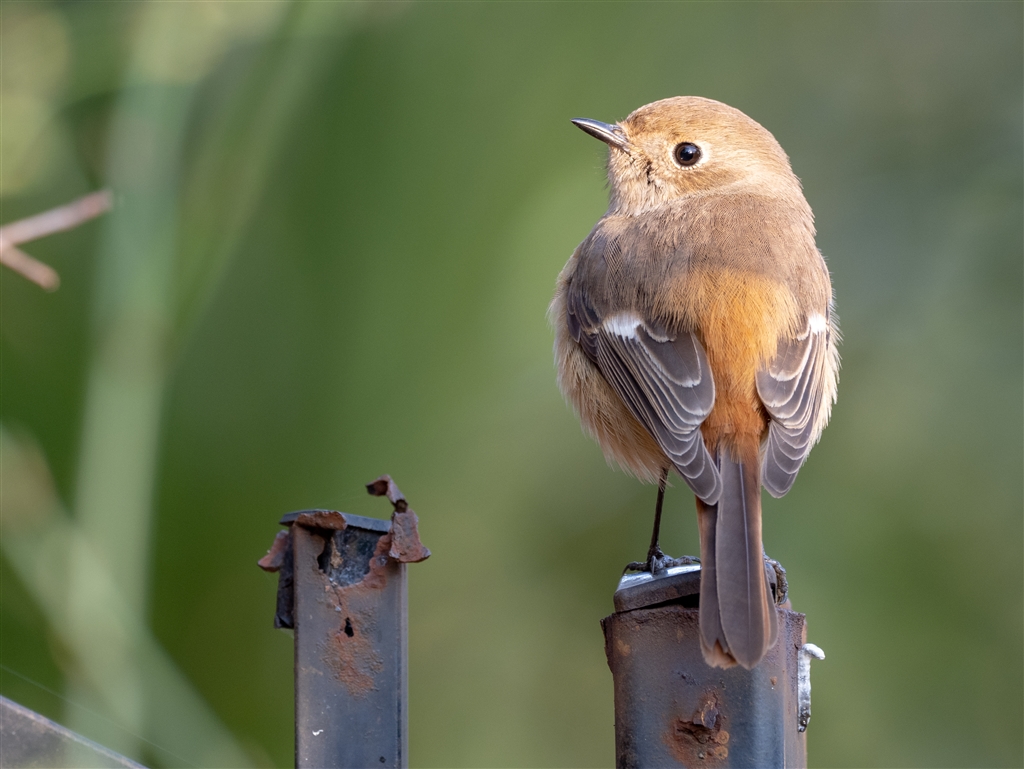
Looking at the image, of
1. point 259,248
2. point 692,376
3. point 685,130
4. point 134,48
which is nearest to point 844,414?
point 685,130

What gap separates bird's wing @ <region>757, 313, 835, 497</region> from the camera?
10.1 ft

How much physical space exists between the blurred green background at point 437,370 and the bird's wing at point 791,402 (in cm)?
129

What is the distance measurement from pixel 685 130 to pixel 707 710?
268cm

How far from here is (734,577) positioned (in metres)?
2.36

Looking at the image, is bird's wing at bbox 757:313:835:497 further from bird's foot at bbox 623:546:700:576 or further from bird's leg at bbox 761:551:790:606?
bird's foot at bbox 623:546:700:576

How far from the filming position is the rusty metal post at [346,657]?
2.04m

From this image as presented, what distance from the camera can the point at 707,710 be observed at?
2.08 metres

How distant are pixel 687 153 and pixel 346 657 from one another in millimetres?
2772

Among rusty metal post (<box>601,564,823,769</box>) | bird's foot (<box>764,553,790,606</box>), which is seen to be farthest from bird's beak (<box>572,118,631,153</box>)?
rusty metal post (<box>601,564,823,769</box>)

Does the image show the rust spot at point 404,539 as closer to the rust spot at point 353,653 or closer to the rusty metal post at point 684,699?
the rust spot at point 353,653

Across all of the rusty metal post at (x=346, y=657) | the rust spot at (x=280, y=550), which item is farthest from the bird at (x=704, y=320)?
the rust spot at (x=280, y=550)

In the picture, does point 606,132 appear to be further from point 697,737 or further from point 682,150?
point 697,737

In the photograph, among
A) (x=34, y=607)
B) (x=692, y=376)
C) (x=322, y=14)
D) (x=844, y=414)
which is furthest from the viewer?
(x=844, y=414)

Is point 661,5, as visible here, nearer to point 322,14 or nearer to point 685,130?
point 685,130
